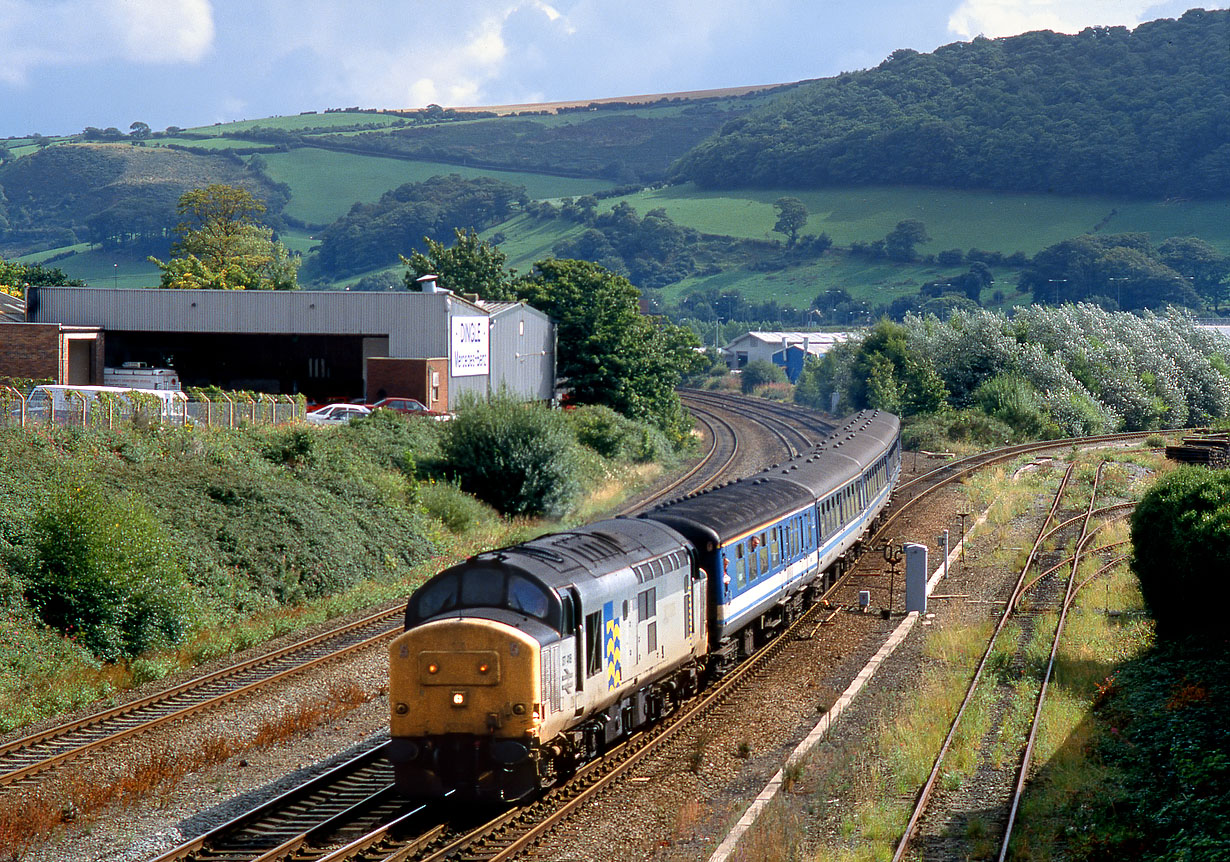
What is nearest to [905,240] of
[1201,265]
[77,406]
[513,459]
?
[1201,265]

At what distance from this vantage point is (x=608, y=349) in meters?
62.1

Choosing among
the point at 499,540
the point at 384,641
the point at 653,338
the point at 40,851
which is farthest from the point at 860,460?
the point at 653,338

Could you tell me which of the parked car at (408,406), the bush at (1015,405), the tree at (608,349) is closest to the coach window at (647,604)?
the parked car at (408,406)

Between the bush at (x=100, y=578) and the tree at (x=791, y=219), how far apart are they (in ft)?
587

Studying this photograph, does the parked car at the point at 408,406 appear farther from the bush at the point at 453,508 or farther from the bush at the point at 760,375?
the bush at the point at 760,375

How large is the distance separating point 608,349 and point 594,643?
47.4 metres

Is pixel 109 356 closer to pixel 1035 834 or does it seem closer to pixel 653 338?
pixel 653 338

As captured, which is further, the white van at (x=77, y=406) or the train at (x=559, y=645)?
the white van at (x=77, y=406)

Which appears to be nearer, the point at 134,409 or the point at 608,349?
the point at 134,409

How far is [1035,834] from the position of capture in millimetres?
13930

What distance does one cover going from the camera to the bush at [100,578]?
73.5 feet

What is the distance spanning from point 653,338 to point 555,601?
52.1m

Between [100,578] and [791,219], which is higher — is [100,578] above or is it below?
below

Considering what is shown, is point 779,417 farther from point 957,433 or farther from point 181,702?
point 181,702
